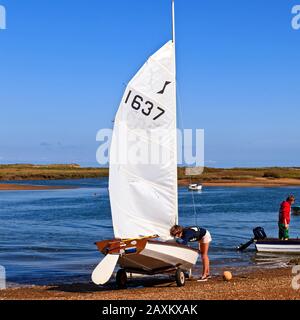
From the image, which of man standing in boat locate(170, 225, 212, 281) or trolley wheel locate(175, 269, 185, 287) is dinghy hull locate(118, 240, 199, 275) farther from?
man standing in boat locate(170, 225, 212, 281)

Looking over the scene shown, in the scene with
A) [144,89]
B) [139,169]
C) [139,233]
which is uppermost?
[144,89]

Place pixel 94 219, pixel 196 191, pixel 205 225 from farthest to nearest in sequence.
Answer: pixel 196 191 → pixel 94 219 → pixel 205 225

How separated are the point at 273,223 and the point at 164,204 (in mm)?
22159

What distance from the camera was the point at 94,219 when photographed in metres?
39.5

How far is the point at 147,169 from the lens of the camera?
15469mm

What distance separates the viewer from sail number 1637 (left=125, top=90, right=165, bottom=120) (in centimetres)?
1528

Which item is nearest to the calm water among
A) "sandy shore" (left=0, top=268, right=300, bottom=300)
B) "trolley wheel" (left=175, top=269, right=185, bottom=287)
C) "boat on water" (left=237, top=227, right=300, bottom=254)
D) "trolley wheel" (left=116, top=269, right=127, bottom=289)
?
"boat on water" (left=237, top=227, right=300, bottom=254)

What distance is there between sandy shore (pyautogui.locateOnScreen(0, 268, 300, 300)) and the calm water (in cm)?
203

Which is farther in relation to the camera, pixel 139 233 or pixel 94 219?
pixel 94 219

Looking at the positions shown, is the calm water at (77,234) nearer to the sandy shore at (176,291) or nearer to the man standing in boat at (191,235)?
the sandy shore at (176,291)

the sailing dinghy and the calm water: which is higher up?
the sailing dinghy
